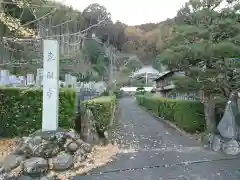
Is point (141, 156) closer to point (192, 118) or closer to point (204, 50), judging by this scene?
point (204, 50)

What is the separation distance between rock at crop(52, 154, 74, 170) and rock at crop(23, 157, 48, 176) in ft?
0.69

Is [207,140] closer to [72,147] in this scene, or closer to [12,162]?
[72,147]

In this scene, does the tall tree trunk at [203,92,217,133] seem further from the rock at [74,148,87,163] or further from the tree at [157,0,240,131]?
the rock at [74,148,87,163]

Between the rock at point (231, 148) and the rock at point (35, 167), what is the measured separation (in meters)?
5.28

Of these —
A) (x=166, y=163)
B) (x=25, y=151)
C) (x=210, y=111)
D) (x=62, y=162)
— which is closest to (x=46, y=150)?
(x=25, y=151)

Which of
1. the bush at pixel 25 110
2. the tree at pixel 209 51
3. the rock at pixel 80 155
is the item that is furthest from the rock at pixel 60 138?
the tree at pixel 209 51

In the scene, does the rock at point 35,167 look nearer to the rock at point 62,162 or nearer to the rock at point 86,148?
the rock at point 62,162

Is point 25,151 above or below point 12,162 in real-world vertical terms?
above

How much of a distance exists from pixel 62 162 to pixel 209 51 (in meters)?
5.86

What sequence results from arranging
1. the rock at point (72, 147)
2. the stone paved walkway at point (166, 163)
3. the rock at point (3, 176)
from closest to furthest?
the stone paved walkway at point (166, 163)
the rock at point (3, 176)
the rock at point (72, 147)

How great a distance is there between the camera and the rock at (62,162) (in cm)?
620

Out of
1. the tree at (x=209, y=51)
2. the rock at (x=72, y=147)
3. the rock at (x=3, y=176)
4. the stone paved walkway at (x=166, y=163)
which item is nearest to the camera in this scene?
the stone paved walkway at (x=166, y=163)

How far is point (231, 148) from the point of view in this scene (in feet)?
25.8

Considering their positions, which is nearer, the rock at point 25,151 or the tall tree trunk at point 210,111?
the rock at point 25,151
